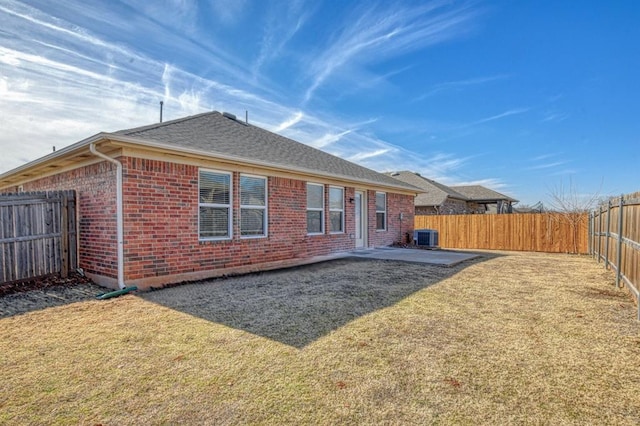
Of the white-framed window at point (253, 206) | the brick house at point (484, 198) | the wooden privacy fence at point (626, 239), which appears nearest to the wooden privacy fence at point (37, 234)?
the white-framed window at point (253, 206)

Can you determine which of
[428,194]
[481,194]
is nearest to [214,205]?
[428,194]

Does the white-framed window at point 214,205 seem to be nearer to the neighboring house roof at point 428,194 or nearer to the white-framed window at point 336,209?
the white-framed window at point 336,209

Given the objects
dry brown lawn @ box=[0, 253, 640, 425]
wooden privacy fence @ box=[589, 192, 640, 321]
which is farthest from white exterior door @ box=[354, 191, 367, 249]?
wooden privacy fence @ box=[589, 192, 640, 321]

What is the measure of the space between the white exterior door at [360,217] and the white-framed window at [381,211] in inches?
38.4

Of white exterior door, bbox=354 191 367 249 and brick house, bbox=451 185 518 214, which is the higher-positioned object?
brick house, bbox=451 185 518 214

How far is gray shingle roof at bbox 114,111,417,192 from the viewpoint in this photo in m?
7.15

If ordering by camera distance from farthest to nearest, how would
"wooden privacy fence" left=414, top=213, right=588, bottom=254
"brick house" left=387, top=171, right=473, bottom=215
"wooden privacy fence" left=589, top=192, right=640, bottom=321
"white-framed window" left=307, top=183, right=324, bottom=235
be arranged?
"brick house" left=387, top=171, right=473, bottom=215
"wooden privacy fence" left=414, top=213, right=588, bottom=254
"white-framed window" left=307, top=183, right=324, bottom=235
"wooden privacy fence" left=589, top=192, right=640, bottom=321

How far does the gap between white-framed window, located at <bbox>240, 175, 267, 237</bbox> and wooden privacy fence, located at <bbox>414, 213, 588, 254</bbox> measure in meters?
11.9

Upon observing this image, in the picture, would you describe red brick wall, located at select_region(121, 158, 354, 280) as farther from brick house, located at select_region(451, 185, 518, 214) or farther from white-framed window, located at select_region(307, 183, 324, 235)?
brick house, located at select_region(451, 185, 518, 214)

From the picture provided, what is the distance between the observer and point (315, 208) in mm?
10859

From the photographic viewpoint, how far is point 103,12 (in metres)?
7.39

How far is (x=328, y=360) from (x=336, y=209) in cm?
863

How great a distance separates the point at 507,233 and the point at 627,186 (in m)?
10.2

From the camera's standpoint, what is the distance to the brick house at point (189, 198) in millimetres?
6414
